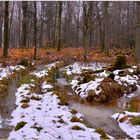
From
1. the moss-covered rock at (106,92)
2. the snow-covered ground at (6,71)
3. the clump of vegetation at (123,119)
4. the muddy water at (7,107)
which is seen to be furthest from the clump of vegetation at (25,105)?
the snow-covered ground at (6,71)

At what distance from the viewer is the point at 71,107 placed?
9.41 m

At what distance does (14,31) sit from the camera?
6762 centimetres

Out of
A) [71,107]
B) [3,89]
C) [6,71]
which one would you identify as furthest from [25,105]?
[6,71]

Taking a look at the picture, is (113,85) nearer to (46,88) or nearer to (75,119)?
(46,88)

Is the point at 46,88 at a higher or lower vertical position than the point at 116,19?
lower

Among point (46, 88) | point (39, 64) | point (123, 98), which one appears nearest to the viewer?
point (123, 98)

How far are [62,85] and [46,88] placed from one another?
127 centimetres

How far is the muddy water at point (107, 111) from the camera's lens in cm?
735

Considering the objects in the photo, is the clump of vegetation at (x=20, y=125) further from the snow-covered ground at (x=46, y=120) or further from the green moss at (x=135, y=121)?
the green moss at (x=135, y=121)

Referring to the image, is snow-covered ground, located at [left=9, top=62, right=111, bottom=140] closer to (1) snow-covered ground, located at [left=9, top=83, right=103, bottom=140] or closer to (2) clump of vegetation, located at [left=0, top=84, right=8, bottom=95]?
(1) snow-covered ground, located at [left=9, top=83, right=103, bottom=140]

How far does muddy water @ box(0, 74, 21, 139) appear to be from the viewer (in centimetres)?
720

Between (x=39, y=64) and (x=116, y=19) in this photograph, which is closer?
(x=39, y=64)

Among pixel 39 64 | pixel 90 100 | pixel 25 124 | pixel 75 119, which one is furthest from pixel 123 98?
pixel 39 64

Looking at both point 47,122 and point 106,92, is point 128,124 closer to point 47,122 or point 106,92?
point 47,122
